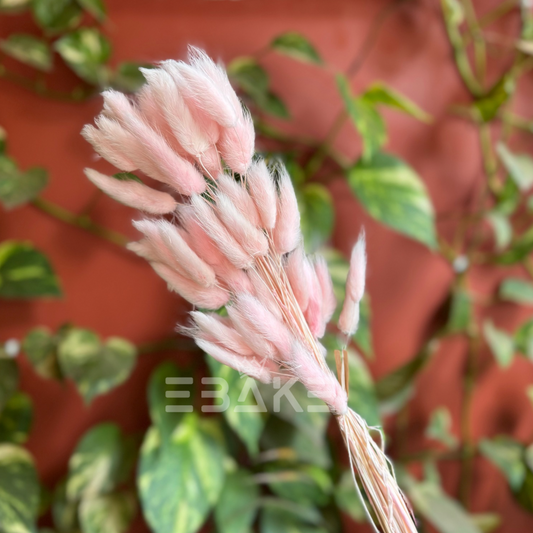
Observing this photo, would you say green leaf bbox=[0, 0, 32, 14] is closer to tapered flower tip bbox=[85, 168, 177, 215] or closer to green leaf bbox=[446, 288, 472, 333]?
tapered flower tip bbox=[85, 168, 177, 215]

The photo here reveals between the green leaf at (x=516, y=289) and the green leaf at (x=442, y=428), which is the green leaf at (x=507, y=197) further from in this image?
the green leaf at (x=442, y=428)

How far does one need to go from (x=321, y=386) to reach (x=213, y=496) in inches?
17.8

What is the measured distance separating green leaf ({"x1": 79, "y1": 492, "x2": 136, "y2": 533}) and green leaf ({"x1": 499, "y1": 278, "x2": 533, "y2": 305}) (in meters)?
0.75

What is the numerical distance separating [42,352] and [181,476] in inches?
Result: 10.8

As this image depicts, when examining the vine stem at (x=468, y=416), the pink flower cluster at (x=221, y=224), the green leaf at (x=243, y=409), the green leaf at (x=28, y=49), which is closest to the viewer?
the pink flower cluster at (x=221, y=224)

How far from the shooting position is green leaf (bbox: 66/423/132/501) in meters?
0.63

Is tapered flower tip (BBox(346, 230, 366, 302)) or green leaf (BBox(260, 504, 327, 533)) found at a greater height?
tapered flower tip (BBox(346, 230, 366, 302))

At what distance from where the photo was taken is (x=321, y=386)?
0.71ft

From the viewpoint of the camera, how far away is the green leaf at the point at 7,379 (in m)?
0.60

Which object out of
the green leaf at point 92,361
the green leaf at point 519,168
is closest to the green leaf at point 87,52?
the green leaf at point 92,361

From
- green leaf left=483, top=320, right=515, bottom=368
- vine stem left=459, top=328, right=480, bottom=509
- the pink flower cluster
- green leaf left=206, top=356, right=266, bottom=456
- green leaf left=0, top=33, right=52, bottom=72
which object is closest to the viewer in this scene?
the pink flower cluster

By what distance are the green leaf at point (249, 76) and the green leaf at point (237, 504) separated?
59 centimetres

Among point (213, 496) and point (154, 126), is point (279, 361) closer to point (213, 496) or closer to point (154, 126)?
point (154, 126)

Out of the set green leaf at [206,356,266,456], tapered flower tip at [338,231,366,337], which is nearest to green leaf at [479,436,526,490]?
green leaf at [206,356,266,456]
